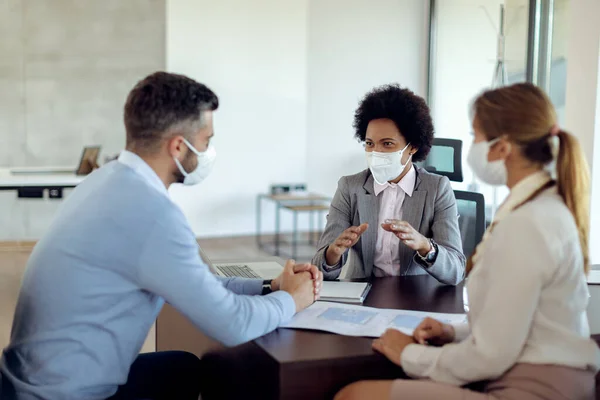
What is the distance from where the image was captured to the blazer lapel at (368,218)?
7.88 ft

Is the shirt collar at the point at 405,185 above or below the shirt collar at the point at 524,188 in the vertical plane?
below

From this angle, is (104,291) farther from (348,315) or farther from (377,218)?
(377,218)

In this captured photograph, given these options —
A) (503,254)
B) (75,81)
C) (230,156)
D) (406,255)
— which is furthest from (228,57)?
(503,254)

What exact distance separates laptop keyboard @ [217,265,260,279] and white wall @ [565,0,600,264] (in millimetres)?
2785

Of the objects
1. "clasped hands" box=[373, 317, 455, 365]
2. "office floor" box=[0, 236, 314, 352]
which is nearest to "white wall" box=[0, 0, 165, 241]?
"office floor" box=[0, 236, 314, 352]

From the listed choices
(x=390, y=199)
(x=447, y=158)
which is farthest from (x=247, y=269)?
(x=447, y=158)

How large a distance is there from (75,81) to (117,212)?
18.5 feet

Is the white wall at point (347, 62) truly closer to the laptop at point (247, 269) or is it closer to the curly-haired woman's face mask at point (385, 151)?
the curly-haired woman's face mask at point (385, 151)

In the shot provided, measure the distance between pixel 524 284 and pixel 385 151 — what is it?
1.20 meters

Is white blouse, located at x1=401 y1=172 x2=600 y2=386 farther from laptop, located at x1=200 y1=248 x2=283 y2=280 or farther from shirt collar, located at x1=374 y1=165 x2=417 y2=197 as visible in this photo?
shirt collar, located at x1=374 y1=165 x2=417 y2=197

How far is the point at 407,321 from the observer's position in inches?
66.8

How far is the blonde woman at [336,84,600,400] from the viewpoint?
130cm

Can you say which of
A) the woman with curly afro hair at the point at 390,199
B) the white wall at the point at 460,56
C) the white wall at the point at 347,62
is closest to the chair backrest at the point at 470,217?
the woman with curly afro hair at the point at 390,199

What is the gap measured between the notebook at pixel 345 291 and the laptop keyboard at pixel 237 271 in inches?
9.8
